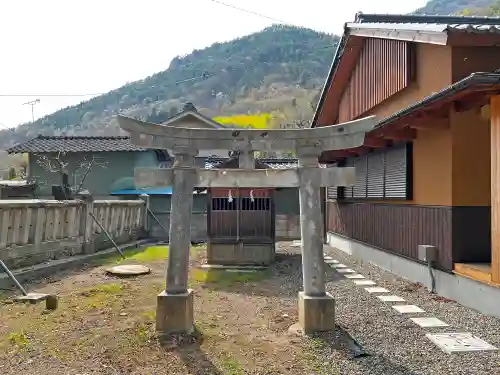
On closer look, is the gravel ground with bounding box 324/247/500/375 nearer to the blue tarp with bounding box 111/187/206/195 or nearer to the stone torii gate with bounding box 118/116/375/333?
the stone torii gate with bounding box 118/116/375/333

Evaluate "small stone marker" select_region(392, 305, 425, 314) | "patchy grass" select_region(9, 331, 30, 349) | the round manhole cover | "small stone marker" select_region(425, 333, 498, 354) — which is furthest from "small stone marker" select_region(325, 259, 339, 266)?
"patchy grass" select_region(9, 331, 30, 349)

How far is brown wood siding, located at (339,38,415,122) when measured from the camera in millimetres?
11339

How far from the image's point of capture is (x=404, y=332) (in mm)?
6746

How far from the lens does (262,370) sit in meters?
5.36

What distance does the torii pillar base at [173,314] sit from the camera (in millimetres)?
6648

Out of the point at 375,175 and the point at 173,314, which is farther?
the point at 375,175

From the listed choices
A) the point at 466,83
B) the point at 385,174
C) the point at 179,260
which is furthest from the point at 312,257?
the point at 385,174

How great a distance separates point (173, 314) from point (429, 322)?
399 cm

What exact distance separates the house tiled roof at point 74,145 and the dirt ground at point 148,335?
16077 millimetres

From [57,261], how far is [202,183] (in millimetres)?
7490

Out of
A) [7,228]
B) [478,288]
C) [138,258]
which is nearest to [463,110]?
[478,288]

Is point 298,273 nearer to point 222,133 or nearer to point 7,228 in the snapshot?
point 222,133

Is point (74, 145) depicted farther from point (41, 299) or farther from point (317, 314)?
point (317, 314)

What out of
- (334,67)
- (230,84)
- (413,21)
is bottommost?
(334,67)
